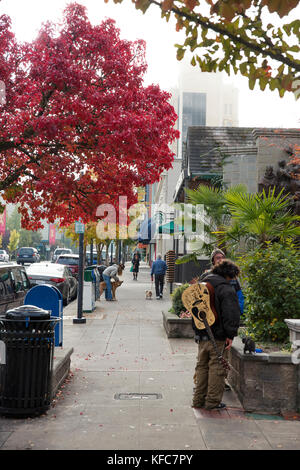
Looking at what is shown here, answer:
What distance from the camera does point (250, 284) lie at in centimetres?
714

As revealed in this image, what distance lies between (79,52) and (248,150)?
739 centimetres

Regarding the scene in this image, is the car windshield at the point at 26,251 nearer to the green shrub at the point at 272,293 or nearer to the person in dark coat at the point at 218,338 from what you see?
the green shrub at the point at 272,293

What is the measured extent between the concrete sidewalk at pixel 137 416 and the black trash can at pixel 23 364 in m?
0.17

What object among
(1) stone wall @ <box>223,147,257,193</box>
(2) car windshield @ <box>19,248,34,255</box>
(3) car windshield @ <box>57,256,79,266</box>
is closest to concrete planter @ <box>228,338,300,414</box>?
(1) stone wall @ <box>223,147,257,193</box>

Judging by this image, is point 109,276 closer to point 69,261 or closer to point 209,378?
point 69,261

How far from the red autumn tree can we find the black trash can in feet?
12.7

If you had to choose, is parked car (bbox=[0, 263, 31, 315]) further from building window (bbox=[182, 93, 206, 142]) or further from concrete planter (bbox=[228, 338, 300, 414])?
building window (bbox=[182, 93, 206, 142])

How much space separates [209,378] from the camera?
5.91m

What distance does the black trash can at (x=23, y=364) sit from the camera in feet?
17.9

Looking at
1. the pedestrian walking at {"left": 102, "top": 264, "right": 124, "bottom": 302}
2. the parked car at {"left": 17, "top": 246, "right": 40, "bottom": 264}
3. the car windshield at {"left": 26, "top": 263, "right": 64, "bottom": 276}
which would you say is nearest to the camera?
the car windshield at {"left": 26, "top": 263, "right": 64, "bottom": 276}

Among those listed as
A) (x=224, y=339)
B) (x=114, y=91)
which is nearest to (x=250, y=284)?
(x=224, y=339)

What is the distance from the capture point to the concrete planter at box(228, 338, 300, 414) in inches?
230

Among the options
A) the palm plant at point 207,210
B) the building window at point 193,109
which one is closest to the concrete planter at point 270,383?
the palm plant at point 207,210

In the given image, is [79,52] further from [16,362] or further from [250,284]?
[16,362]
